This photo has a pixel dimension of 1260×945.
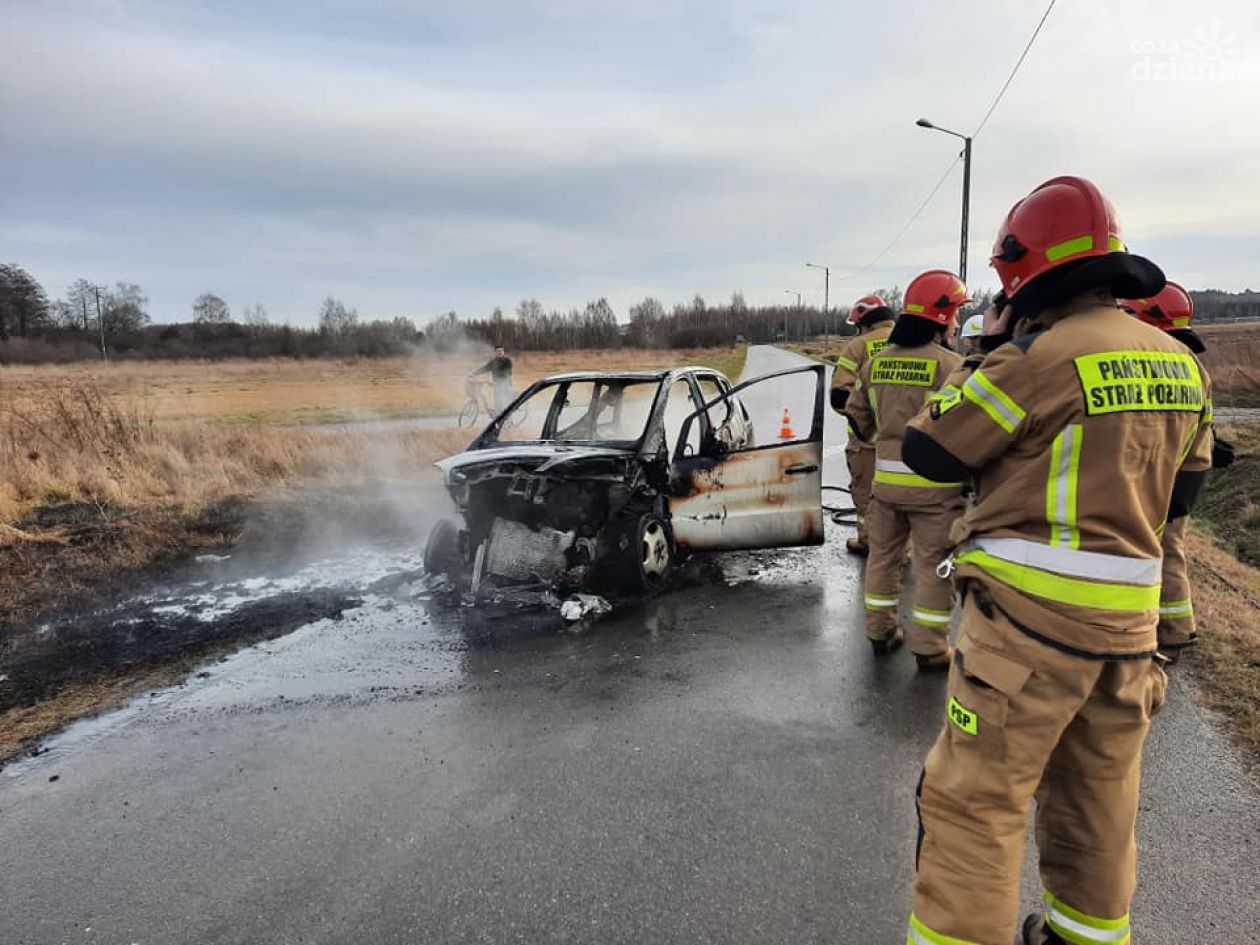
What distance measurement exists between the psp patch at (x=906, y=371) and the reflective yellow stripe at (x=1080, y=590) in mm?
2416

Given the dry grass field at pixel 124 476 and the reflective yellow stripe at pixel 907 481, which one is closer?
the reflective yellow stripe at pixel 907 481

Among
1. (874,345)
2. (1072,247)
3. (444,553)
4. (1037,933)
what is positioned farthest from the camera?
(444,553)

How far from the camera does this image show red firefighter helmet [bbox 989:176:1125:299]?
1.93 meters

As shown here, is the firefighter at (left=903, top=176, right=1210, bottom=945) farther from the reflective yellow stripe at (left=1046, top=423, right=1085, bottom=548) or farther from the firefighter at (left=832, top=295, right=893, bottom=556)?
the firefighter at (left=832, top=295, right=893, bottom=556)

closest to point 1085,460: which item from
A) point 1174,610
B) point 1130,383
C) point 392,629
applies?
point 1130,383

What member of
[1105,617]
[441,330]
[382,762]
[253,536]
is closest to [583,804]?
[382,762]

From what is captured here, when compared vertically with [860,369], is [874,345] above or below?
above

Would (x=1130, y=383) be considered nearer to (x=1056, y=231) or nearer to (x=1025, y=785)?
(x=1056, y=231)

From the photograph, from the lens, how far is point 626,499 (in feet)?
18.3

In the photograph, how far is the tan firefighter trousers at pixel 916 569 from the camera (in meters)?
3.98

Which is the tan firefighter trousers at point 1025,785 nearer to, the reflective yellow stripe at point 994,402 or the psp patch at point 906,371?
the reflective yellow stripe at point 994,402

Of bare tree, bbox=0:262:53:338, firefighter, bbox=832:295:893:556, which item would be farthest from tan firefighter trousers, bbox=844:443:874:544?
bare tree, bbox=0:262:53:338

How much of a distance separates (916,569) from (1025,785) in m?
2.38

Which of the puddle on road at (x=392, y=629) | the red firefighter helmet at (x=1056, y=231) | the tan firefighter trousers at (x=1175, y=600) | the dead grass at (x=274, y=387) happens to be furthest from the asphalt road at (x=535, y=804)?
the dead grass at (x=274, y=387)
